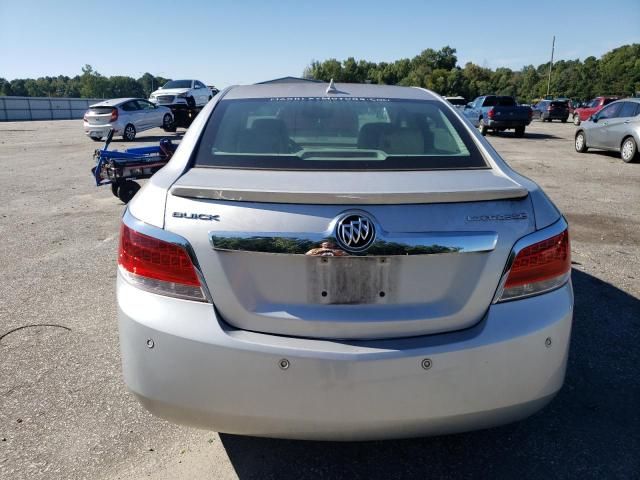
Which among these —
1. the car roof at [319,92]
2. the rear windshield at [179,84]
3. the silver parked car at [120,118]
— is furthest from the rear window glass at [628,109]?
the rear windshield at [179,84]

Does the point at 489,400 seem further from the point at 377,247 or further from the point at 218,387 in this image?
the point at 218,387

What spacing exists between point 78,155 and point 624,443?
16.4 metres

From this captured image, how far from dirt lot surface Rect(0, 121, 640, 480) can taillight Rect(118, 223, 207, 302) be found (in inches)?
37.8

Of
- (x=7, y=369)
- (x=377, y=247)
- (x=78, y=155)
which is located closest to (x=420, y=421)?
(x=377, y=247)

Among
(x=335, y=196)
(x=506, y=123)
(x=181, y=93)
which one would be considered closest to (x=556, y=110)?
(x=506, y=123)

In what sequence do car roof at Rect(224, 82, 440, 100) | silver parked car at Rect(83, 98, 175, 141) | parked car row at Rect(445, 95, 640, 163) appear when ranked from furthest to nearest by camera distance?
1. silver parked car at Rect(83, 98, 175, 141)
2. parked car row at Rect(445, 95, 640, 163)
3. car roof at Rect(224, 82, 440, 100)

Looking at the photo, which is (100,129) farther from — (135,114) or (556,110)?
(556,110)

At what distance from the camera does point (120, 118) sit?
19266 millimetres

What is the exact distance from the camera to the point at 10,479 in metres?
2.29

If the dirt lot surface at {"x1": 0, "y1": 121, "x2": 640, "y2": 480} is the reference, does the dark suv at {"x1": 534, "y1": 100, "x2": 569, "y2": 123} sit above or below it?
above

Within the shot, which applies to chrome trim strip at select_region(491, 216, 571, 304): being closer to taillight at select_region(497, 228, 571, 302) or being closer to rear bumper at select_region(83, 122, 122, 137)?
taillight at select_region(497, 228, 571, 302)

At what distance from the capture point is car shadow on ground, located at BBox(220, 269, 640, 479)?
7.64 feet

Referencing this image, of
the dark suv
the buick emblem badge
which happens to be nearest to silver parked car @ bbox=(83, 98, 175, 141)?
the buick emblem badge

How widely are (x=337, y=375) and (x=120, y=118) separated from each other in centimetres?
1975
